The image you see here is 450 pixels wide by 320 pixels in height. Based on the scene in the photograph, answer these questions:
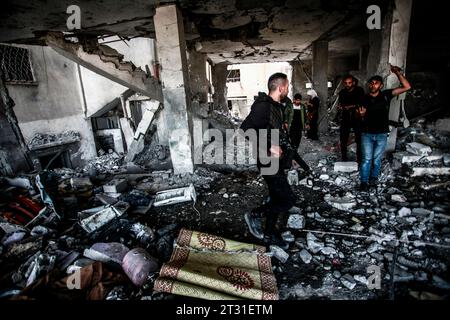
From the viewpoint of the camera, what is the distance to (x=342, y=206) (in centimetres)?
358

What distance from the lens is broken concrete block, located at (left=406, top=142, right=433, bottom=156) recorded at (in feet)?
14.4

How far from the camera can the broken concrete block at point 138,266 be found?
7.60 feet

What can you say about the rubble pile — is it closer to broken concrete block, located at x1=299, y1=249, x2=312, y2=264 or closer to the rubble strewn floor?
the rubble strewn floor

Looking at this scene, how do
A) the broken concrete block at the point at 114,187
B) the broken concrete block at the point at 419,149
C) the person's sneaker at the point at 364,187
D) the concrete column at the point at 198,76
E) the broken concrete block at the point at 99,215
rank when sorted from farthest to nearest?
1. the concrete column at the point at 198,76
2. the broken concrete block at the point at 114,187
3. the broken concrete block at the point at 419,149
4. the person's sneaker at the point at 364,187
5. the broken concrete block at the point at 99,215

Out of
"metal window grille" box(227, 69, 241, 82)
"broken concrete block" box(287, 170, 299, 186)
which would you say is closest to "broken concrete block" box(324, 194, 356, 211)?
"broken concrete block" box(287, 170, 299, 186)

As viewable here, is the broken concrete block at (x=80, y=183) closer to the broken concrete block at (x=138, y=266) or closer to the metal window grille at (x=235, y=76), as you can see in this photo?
the broken concrete block at (x=138, y=266)

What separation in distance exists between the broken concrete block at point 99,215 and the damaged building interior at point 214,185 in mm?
18

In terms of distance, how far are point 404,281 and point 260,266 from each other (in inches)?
50.3

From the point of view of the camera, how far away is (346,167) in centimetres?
477

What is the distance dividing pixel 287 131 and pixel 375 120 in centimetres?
164

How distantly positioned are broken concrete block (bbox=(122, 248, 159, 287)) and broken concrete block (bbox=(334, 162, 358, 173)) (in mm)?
3844

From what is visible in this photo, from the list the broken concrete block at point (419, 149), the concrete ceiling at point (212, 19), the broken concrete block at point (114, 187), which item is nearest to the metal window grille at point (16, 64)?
the concrete ceiling at point (212, 19)
